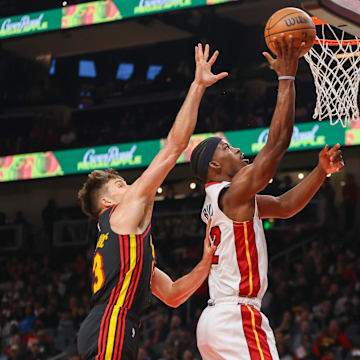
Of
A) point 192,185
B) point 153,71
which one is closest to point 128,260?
point 192,185

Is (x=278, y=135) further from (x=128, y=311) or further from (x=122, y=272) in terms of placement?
(x=128, y=311)

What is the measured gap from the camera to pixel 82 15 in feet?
44.0

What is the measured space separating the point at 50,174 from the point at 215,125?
125 inches

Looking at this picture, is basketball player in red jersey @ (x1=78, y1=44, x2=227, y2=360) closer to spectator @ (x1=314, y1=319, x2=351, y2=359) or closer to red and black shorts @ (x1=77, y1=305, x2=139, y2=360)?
red and black shorts @ (x1=77, y1=305, x2=139, y2=360)

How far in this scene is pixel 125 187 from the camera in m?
4.43

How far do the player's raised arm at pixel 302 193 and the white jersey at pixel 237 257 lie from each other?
207 mm

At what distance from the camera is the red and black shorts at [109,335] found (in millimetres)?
3842

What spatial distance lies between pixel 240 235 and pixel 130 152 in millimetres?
9087

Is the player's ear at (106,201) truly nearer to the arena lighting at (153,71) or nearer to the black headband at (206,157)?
the black headband at (206,157)

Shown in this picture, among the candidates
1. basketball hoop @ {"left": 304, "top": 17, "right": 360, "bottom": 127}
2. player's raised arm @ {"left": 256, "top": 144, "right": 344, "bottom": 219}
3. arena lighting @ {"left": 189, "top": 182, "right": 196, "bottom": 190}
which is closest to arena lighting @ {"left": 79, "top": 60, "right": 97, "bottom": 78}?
arena lighting @ {"left": 189, "top": 182, "right": 196, "bottom": 190}

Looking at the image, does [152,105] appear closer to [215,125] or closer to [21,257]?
[215,125]

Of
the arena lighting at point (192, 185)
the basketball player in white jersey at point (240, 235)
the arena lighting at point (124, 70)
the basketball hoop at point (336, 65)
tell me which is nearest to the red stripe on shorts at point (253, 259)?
the basketball player in white jersey at point (240, 235)

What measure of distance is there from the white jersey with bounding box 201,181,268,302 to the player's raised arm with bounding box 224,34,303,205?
0.65 ft

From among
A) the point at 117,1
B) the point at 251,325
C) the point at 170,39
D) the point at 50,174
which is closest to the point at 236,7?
the point at 170,39
